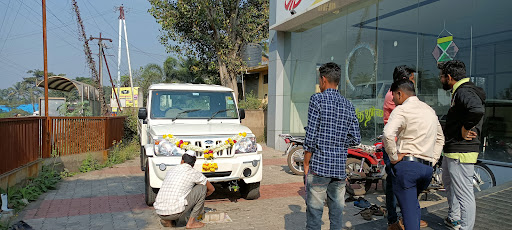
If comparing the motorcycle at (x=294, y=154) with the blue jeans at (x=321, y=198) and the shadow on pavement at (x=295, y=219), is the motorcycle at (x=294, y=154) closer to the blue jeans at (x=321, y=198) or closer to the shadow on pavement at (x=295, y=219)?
the shadow on pavement at (x=295, y=219)

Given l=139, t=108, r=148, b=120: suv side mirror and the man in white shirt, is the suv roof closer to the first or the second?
l=139, t=108, r=148, b=120: suv side mirror

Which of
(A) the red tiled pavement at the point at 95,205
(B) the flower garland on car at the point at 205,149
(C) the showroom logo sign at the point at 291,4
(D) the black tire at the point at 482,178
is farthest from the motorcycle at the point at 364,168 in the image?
(C) the showroom logo sign at the point at 291,4

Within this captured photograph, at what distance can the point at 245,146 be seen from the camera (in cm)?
585

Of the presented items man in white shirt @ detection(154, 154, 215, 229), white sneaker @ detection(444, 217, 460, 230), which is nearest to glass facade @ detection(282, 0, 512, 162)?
white sneaker @ detection(444, 217, 460, 230)

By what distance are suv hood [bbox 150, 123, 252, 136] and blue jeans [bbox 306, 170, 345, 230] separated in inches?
102

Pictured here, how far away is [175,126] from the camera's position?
609 cm

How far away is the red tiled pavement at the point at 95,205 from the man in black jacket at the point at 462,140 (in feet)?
10.4

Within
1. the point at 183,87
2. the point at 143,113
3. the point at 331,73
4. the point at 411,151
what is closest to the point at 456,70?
the point at 411,151

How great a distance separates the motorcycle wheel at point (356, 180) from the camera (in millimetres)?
6367

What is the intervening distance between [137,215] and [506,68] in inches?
270

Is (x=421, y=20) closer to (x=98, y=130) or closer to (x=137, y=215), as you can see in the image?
(x=137, y=215)

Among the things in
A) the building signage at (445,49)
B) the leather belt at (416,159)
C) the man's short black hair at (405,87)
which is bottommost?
the leather belt at (416,159)

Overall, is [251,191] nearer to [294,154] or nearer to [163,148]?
[163,148]

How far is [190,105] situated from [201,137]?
1422 millimetres
